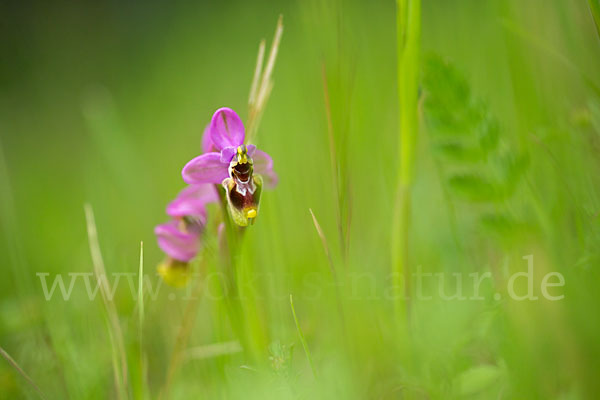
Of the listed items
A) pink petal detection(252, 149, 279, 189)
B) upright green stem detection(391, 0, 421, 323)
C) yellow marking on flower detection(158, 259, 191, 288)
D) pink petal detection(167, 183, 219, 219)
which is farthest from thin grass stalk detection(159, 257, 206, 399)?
upright green stem detection(391, 0, 421, 323)

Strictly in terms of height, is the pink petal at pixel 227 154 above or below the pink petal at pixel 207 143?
below

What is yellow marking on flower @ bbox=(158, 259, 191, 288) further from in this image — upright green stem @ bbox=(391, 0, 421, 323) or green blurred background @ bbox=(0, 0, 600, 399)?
upright green stem @ bbox=(391, 0, 421, 323)

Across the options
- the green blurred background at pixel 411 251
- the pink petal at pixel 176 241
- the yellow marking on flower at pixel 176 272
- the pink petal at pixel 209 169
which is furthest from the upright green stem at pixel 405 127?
the yellow marking on flower at pixel 176 272

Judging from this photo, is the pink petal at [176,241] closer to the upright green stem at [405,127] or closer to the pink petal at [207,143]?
the pink petal at [207,143]

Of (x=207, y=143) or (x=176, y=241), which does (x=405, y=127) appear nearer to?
(x=207, y=143)

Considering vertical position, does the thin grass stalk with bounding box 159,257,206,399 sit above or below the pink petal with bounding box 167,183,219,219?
below

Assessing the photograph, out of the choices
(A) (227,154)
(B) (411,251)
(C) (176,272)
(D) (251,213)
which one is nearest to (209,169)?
(A) (227,154)

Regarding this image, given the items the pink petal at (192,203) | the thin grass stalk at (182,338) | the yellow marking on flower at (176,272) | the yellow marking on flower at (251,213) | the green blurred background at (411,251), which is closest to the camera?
the green blurred background at (411,251)
